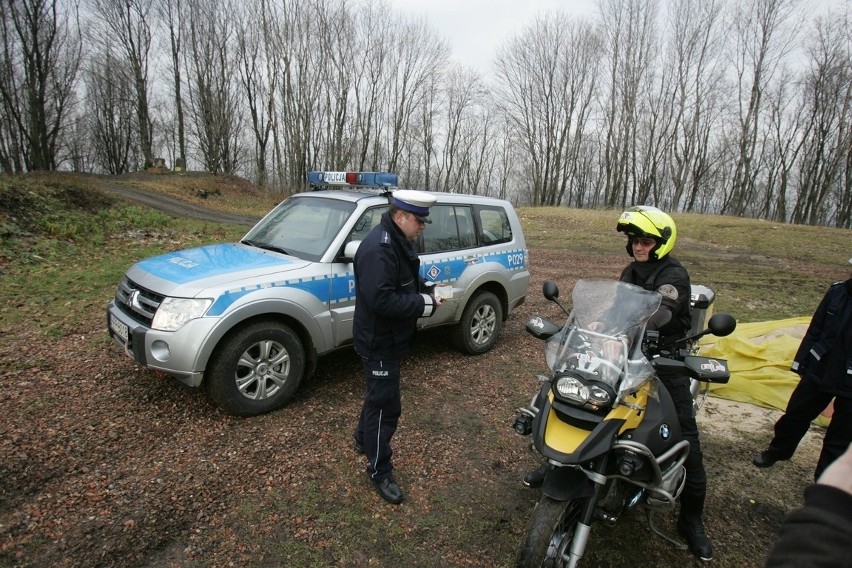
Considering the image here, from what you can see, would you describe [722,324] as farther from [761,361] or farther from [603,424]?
[761,361]

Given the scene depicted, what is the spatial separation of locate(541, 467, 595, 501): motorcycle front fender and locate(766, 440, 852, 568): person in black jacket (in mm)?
1383

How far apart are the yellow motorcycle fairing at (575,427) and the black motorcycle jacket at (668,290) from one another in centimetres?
52

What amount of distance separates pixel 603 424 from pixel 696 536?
1367 mm

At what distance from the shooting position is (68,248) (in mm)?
8977

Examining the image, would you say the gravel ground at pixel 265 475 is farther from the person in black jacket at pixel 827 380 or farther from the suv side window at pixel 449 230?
the suv side window at pixel 449 230

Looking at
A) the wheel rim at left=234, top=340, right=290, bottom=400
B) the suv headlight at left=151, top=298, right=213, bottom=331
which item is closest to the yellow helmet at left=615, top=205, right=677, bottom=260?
the wheel rim at left=234, top=340, right=290, bottom=400

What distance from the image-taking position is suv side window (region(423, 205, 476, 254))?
17.2ft

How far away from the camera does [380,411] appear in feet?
10.4

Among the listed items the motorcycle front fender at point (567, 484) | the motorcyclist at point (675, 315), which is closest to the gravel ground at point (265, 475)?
the motorcyclist at point (675, 315)

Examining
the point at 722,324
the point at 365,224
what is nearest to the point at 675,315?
the point at 722,324

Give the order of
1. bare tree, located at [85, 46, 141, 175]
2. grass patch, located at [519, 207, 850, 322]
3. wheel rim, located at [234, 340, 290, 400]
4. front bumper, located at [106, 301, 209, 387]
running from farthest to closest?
bare tree, located at [85, 46, 141, 175], grass patch, located at [519, 207, 850, 322], wheel rim, located at [234, 340, 290, 400], front bumper, located at [106, 301, 209, 387]

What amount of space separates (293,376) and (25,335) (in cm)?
370

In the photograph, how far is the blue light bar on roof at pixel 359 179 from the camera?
505 cm

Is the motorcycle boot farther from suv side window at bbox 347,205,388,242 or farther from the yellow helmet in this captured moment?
suv side window at bbox 347,205,388,242
